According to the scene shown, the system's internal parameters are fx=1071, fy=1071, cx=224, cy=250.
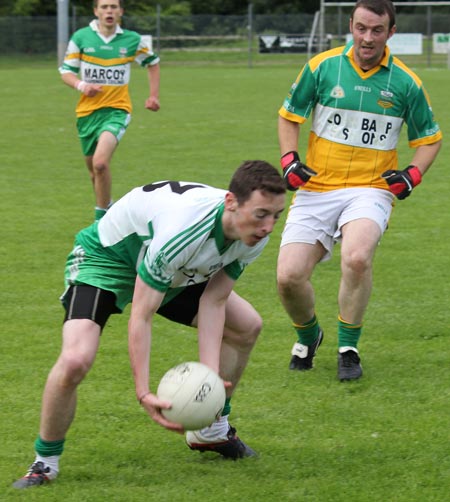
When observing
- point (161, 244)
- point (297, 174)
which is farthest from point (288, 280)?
A: point (161, 244)

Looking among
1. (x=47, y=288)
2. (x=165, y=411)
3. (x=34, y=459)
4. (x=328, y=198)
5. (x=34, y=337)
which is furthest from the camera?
(x=47, y=288)

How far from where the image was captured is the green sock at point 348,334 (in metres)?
6.02

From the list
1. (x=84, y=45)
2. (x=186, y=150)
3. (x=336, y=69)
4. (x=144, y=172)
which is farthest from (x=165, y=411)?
(x=186, y=150)

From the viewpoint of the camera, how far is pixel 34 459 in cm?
478

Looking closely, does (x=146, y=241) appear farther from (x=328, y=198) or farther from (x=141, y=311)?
(x=328, y=198)

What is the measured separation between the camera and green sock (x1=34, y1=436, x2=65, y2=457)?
445 cm

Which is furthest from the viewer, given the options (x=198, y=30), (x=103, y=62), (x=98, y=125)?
(x=198, y=30)

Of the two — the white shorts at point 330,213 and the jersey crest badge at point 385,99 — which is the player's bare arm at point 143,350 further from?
the jersey crest badge at point 385,99

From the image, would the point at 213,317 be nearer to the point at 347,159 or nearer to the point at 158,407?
the point at 158,407

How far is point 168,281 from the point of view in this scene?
4.21 meters

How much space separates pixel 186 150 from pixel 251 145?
3.48ft

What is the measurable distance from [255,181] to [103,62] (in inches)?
289

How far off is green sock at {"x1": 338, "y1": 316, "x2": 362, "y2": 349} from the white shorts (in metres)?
0.45

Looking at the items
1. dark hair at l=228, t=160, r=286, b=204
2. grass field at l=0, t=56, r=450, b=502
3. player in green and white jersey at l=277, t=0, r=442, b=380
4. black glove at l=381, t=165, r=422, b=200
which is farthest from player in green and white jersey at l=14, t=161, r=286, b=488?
black glove at l=381, t=165, r=422, b=200
